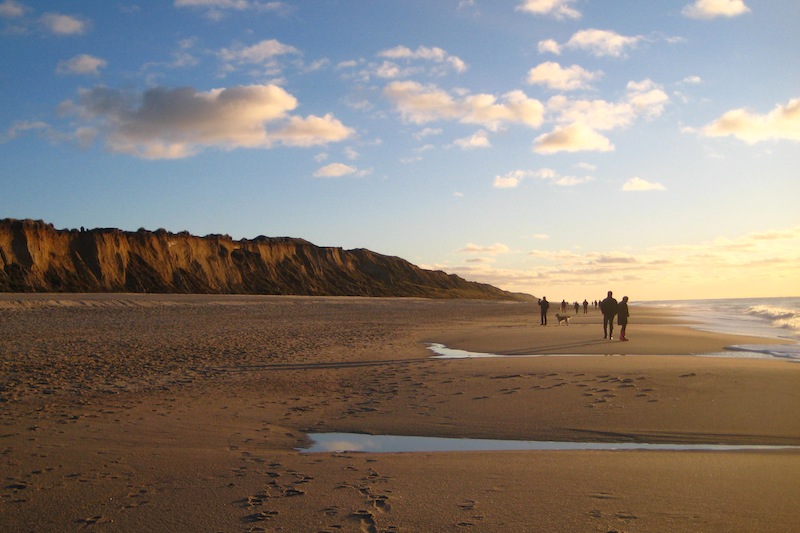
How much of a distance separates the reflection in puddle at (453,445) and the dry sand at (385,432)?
23 centimetres

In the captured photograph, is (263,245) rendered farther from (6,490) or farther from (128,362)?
(6,490)

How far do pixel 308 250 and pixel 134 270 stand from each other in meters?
41.1

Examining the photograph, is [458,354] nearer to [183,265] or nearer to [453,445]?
[453,445]

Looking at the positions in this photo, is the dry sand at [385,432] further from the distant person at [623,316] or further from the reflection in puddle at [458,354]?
the distant person at [623,316]

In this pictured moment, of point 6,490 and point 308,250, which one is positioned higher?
point 308,250

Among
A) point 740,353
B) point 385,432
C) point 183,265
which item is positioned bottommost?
point 385,432

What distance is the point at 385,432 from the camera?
25.6 ft

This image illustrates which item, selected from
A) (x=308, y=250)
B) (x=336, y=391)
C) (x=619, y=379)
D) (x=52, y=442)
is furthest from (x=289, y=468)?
(x=308, y=250)

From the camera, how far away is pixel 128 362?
14.0 meters

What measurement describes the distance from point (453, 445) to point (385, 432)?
109 cm

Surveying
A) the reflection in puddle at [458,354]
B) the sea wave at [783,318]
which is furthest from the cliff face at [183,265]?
the sea wave at [783,318]

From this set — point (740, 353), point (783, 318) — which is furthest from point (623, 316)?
point (783, 318)

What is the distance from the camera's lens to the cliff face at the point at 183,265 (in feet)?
236

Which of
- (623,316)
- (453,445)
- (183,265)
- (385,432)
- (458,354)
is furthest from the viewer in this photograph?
(183,265)
